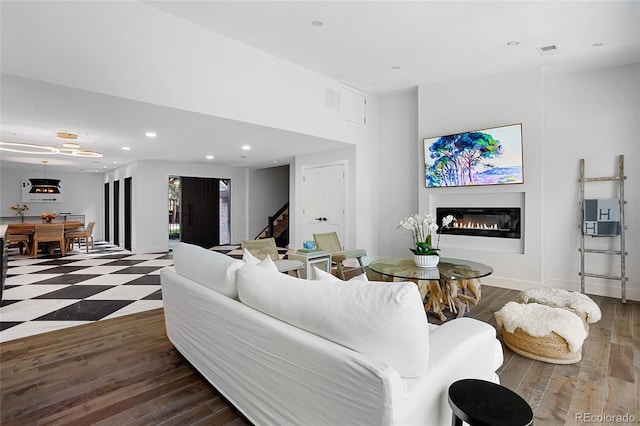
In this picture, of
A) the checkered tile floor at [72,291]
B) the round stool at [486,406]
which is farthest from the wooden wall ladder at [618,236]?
the checkered tile floor at [72,291]

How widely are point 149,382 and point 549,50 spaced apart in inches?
218

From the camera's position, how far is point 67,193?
10258 mm

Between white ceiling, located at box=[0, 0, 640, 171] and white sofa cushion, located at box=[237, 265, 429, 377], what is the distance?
3.12 m

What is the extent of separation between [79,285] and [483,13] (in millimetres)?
6350

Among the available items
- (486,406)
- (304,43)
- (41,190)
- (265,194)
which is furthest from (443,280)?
(41,190)

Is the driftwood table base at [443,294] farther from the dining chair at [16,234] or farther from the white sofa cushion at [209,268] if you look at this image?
the dining chair at [16,234]

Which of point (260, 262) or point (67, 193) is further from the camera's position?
point (67, 193)

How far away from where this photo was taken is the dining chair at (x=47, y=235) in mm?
7098

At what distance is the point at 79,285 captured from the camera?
4.71m

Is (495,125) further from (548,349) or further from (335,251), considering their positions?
(548,349)

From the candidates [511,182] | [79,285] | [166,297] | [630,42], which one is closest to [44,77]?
[166,297]

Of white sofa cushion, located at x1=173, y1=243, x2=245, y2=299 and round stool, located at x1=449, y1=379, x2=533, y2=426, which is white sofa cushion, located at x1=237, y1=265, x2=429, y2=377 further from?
white sofa cushion, located at x1=173, y1=243, x2=245, y2=299

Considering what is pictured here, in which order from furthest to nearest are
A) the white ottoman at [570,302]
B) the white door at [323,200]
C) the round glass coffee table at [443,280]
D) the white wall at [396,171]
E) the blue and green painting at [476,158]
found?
the white door at [323,200] < the white wall at [396,171] < the blue and green painting at [476,158] < the round glass coffee table at [443,280] < the white ottoman at [570,302]

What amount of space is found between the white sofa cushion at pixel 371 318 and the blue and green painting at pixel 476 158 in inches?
168
